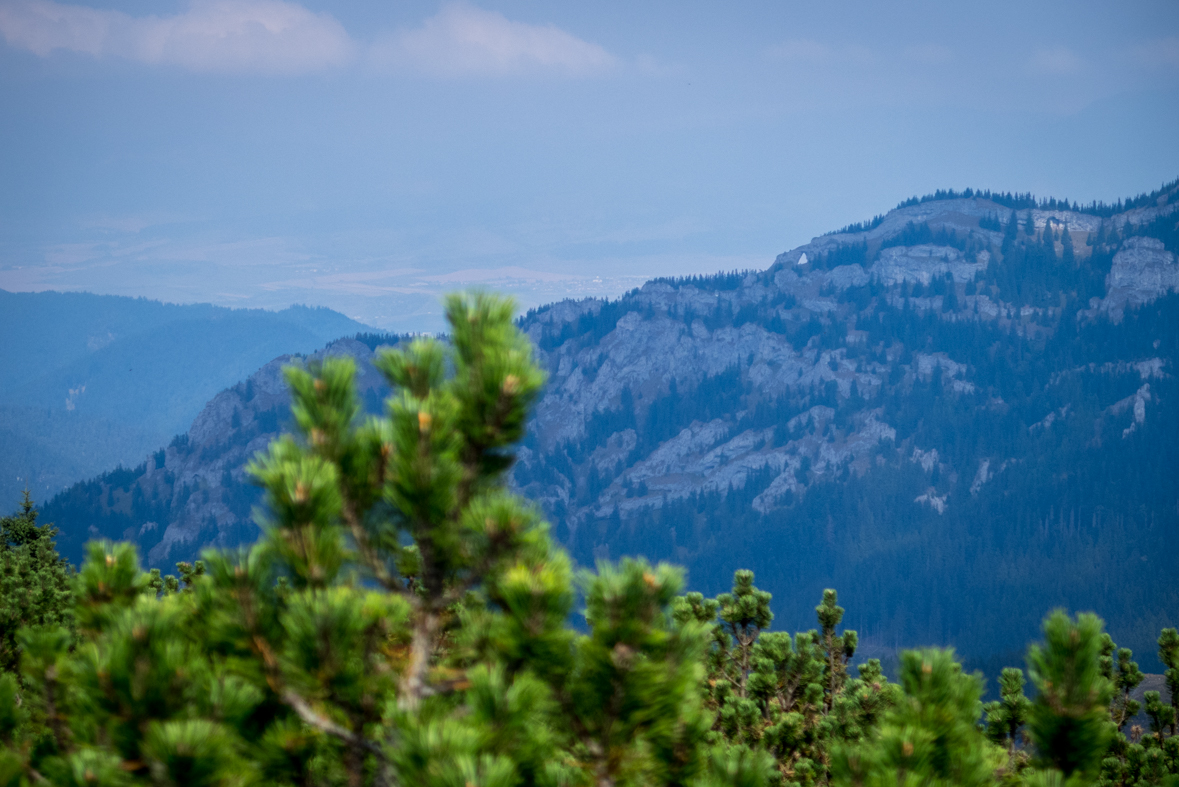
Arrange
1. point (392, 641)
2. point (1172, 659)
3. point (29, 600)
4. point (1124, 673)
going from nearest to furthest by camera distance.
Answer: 1. point (392, 641)
2. point (29, 600)
3. point (1172, 659)
4. point (1124, 673)

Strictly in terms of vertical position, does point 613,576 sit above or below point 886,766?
above

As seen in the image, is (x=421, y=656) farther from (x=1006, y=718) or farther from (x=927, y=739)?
(x=1006, y=718)

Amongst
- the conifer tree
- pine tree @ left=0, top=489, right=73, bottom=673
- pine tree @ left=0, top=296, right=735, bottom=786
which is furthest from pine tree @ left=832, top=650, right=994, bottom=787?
the conifer tree

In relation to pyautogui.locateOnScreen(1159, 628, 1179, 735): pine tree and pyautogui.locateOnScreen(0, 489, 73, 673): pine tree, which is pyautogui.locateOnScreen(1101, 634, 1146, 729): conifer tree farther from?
pyautogui.locateOnScreen(0, 489, 73, 673): pine tree

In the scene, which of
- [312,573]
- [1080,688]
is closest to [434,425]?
[312,573]

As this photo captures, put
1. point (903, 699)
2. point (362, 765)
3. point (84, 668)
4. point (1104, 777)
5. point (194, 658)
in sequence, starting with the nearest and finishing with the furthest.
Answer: point (84, 668) < point (194, 658) < point (362, 765) < point (903, 699) < point (1104, 777)

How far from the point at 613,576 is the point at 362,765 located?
7.47ft

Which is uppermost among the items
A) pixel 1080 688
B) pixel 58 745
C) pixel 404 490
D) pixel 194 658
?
pixel 404 490

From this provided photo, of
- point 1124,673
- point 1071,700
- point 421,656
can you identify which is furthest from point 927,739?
point 1124,673

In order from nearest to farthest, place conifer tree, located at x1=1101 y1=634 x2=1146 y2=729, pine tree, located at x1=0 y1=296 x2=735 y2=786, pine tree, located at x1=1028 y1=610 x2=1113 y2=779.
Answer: pine tree, located at x1=0 y1=296 x2=735 y2=786 < pine tree, located at x1=1028 y1=610 x2=1113 y2=779 < conifer tree, located at x1=1101 y1=634 x2=1146 y2=729

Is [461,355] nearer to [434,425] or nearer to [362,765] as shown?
[434,425]

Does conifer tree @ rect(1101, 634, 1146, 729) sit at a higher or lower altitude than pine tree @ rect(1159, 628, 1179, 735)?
lower

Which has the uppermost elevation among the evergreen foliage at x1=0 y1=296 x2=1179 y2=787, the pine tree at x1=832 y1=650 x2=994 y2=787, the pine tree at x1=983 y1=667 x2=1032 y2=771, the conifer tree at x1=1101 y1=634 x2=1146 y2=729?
the evergreen foliage at x1=0 y1=296 x2=1179 y2=787

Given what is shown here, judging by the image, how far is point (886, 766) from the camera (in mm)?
5758
